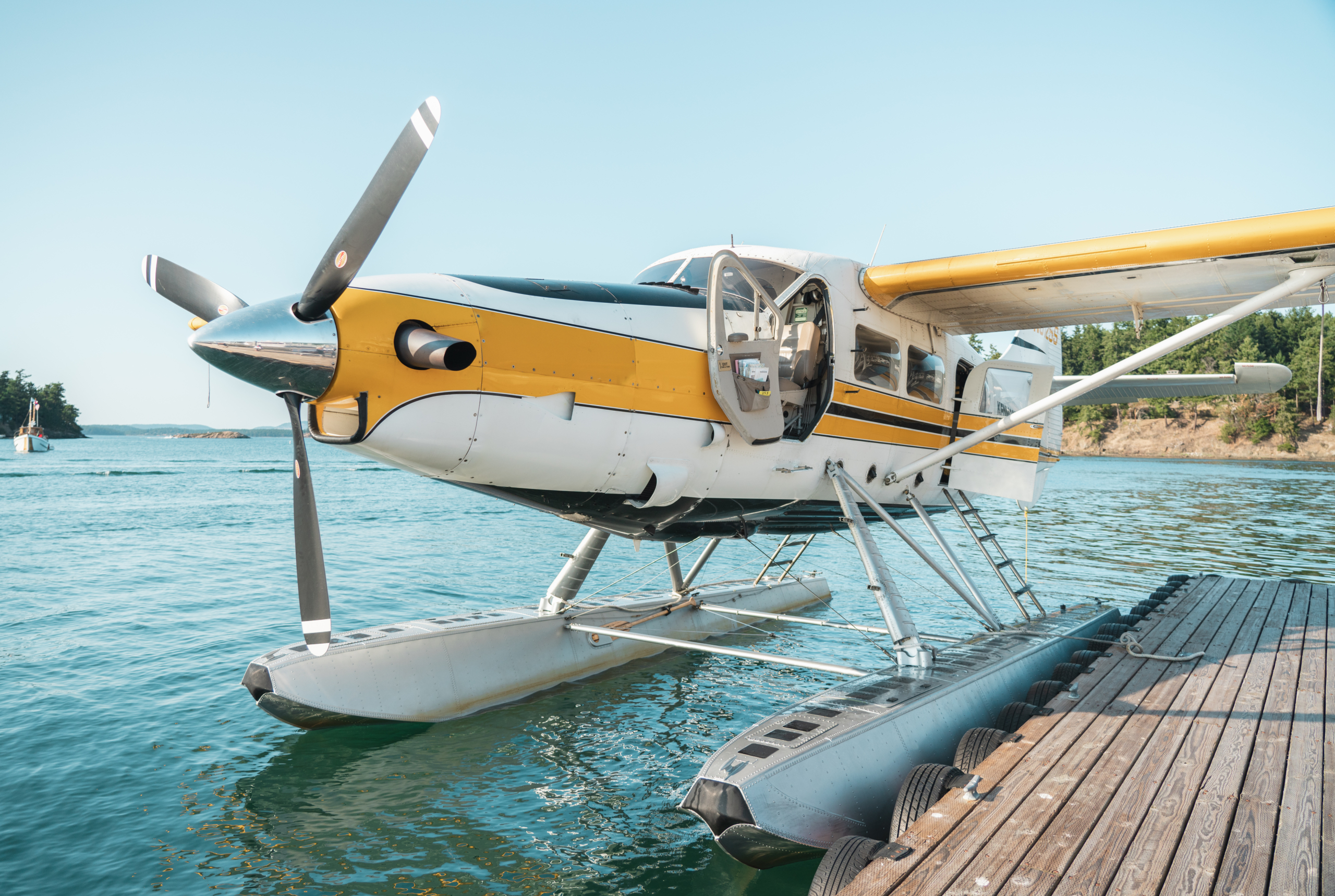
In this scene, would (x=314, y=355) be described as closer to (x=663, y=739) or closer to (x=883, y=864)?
(x=883, y=864)

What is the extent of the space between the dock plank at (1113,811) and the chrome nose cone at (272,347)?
381cm

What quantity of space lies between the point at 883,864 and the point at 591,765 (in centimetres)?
355

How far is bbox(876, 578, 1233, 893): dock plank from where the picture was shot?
307 cm

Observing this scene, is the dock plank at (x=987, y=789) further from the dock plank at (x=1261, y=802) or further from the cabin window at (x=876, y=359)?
the cabin window at (x=876, y=359)

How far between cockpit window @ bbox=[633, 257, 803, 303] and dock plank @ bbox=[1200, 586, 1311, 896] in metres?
4.26

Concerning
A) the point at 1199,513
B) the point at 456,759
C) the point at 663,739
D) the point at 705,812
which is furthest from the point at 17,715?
the point at 1199,513

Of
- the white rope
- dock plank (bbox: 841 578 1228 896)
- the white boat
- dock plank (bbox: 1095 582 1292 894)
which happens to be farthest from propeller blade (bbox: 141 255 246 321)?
the white boat

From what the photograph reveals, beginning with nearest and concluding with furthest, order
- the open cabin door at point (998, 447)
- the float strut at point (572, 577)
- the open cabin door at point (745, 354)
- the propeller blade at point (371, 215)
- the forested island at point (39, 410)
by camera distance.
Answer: the propeller blade at point (371, 215)
the open cabin door at point (745, 354)
the float strut at point (572, 577)
the open cabin door at point (998, 447)
the forested island at point (39, 410)

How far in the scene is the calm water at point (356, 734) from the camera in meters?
4.74

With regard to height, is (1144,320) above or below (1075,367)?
below

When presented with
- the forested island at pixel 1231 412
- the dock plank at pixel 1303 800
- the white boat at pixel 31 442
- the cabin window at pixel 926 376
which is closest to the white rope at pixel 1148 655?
the dock plank at pixel 1303 800

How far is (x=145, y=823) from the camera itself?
17.1 ft

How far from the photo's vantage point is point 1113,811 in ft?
12.0

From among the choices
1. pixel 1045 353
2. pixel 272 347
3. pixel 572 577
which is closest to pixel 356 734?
A: pixel 572 577
